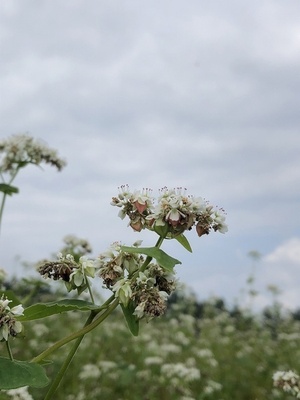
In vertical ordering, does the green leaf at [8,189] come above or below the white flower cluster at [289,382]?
above

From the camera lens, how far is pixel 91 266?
2.16 metres

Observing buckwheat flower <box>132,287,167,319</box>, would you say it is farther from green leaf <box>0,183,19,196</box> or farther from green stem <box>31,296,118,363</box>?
green leaf <box>0,183,19,196</box>

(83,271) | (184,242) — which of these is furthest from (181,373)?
(83,271)

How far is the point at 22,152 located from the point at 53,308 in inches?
135

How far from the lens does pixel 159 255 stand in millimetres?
1995

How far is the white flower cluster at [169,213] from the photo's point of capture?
84.3 inches

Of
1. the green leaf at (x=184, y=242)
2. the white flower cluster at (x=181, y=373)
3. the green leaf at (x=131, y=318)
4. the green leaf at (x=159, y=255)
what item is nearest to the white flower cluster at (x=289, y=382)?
the green leaf at (x=184, y=242)

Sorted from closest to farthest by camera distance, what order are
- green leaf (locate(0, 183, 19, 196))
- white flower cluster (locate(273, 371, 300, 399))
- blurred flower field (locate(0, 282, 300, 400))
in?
white flower cluster (locate(273, 371, 300, 399)) < green leaf (locate(0, 183, 19, 196)) < blurred flower field (locate(0, 282, 300, 400))

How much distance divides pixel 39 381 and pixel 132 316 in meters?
0.42

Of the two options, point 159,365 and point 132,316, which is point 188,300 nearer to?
point 159,365

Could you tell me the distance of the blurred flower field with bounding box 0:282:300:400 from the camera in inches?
286

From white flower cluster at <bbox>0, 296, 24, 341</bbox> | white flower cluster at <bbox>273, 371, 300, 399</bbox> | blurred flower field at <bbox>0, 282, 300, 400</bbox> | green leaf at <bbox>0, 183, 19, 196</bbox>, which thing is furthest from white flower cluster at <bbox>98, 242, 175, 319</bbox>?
blurred flower field at <bbox>0, 282, 300, 400</bbox>

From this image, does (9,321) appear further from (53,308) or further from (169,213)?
(169,213)

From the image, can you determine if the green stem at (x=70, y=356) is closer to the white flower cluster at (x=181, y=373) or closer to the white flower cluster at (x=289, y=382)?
the white flower cluster at (x=289, y=382)
